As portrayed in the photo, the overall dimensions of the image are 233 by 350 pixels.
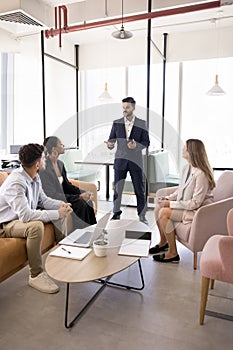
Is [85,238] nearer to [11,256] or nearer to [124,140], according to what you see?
[11,256]

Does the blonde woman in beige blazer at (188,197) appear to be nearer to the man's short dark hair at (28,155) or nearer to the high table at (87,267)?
the high table at (87,267)

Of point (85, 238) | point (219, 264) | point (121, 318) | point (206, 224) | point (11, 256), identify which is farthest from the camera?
point (206, 224)

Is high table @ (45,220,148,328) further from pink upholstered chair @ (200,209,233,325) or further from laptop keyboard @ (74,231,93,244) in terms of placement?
pink upholstered chair @ (200,209,233,325)

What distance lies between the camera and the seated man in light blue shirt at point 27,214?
2.05 m

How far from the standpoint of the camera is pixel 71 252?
75.4 inches

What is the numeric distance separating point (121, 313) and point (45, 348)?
0.52m

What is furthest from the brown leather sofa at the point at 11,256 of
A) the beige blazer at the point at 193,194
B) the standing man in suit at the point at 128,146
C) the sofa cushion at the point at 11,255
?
the beige blazer at the point at 193,194

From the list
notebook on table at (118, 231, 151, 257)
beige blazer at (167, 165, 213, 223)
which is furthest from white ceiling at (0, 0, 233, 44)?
notebook on table at (118, 231, 151, 257)

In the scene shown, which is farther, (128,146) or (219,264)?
(128,146)

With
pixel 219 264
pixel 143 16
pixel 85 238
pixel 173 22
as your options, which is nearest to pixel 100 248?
pixel 85 238

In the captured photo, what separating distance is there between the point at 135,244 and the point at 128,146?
133 centimetres

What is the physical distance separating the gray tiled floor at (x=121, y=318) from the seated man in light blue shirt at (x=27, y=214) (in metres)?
0.14

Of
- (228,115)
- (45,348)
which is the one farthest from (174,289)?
(228,115)

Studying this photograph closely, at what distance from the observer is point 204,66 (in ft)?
15.9
